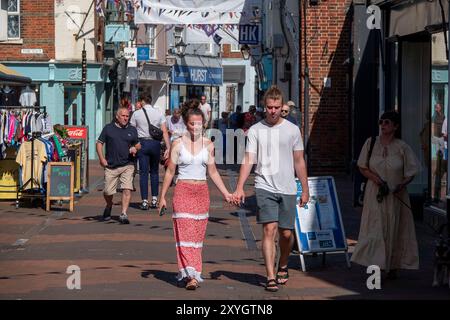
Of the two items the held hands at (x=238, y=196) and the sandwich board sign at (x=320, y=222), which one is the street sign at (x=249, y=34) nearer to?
the sandwich board sign at (x=320, y=222)

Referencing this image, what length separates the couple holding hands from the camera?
10.5 m

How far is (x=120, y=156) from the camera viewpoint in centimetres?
1659

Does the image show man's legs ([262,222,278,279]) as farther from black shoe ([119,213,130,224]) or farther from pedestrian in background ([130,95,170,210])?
pedestrian in background ([130,95,170,210])

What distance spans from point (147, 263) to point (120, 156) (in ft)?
14.5

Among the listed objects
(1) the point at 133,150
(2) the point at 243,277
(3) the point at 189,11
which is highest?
(3) the point at 189,11

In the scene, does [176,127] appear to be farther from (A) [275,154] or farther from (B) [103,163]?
(A) [275,154]

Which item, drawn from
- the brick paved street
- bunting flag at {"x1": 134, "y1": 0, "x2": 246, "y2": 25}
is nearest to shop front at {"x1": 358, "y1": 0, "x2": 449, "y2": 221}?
the brick paved street

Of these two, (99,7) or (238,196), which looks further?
(99,7)

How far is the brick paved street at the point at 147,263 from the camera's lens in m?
10.3

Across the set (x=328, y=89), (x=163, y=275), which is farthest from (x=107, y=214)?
(x=328, y=89)

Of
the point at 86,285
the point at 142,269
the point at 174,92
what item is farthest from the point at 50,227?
the point at 174,92

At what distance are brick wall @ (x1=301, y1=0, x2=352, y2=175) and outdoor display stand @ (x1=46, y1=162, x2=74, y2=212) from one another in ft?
30.7

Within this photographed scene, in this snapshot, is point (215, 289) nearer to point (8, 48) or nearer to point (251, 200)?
point (251, 200)

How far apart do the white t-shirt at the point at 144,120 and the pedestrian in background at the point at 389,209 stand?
8.06m
